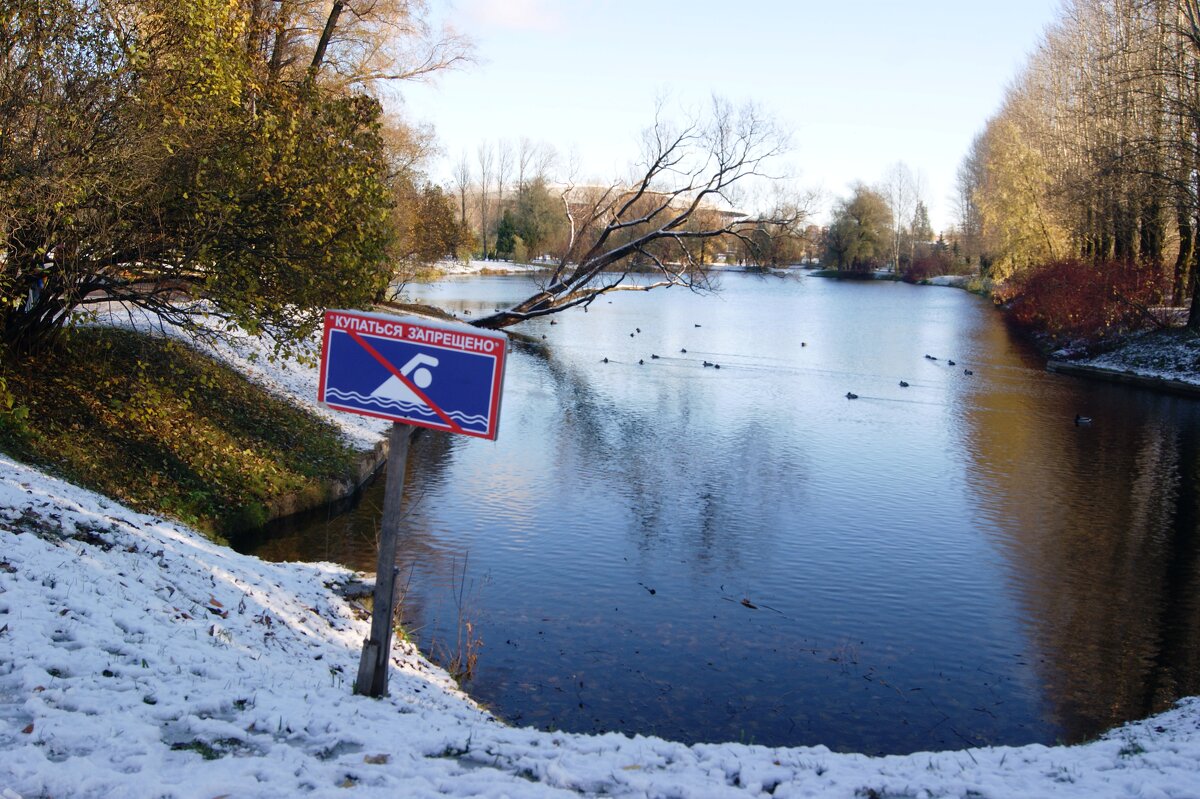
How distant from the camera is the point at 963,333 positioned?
58688mm

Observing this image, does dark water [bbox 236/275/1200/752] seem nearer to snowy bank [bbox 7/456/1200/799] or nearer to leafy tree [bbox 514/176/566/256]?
snowy bank [bbox 7/456/1200/799]

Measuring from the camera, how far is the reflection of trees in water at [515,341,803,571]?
728 inches

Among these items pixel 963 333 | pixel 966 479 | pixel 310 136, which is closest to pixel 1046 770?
pixel 310 136

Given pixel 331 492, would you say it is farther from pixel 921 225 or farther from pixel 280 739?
pixel 921 225

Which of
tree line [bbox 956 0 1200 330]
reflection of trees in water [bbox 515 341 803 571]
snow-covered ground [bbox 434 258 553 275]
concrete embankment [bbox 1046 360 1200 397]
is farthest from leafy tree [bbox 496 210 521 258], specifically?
reflection of trees in water [bbox 515 341 803 571]

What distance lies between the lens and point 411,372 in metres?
7.11

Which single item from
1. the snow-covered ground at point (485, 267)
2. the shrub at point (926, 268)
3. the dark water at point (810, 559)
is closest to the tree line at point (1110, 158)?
the dark water at point (810, 559)

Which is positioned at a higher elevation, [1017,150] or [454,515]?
[1017,150]

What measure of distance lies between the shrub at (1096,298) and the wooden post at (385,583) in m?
44.6

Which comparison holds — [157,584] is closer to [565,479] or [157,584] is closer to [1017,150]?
[565,479]

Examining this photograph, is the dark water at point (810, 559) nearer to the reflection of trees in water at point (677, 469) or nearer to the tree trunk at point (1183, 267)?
the reflection of trees in water at point (677, 469)

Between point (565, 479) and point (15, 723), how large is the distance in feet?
54.4

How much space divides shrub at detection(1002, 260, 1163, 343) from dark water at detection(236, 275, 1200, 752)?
35.9 feet

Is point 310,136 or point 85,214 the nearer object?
point 85,214
